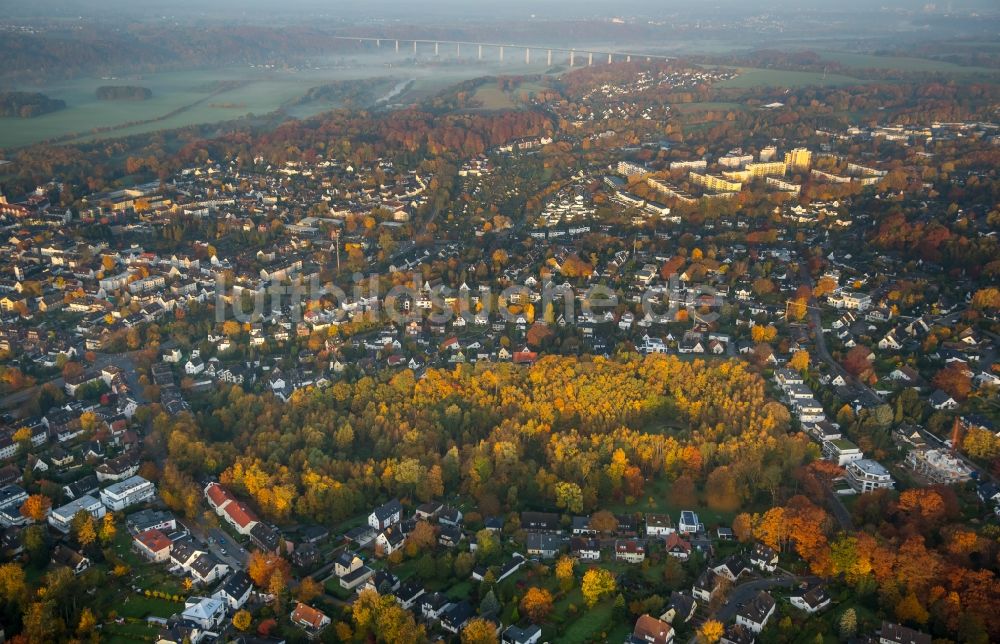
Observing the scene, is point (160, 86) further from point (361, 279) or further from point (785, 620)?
point (785, 620)

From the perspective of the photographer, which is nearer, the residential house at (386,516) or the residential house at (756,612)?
the residential house at (756,612)

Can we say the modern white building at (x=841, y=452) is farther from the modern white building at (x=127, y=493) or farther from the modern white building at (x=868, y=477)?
the modern white building at (x=127, y=493)

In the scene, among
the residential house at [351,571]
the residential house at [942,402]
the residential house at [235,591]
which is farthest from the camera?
the residential house at [942,402]

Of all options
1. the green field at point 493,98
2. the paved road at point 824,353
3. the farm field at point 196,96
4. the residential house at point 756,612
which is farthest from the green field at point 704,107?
the residential house at point 756,612

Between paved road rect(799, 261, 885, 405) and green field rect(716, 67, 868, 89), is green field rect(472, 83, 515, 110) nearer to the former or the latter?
green field rect(716, 67, 868, 89)

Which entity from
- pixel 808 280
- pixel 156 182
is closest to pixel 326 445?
pixel 808 280

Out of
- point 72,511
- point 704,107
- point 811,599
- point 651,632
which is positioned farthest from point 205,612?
point 704,107

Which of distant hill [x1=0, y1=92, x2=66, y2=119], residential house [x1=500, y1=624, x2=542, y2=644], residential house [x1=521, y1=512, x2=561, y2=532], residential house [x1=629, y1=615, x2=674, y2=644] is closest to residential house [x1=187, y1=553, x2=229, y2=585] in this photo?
residential house [x1=500, y1=624, x2=542, y2=644]
